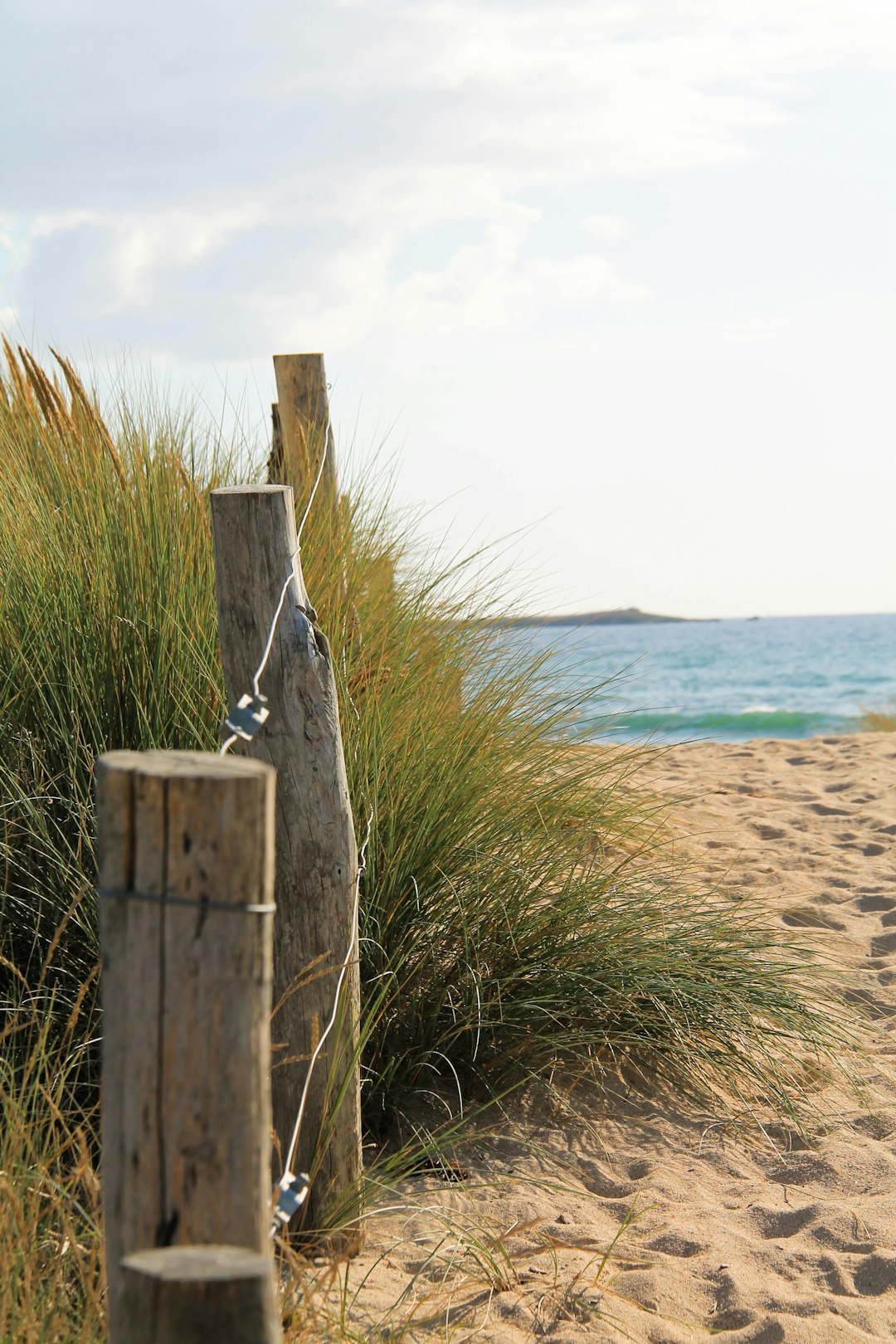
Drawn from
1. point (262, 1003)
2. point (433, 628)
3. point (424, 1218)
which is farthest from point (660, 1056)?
point (262, 1003)

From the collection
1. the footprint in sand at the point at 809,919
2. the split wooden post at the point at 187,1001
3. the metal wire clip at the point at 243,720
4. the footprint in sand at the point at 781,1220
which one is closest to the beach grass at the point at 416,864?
the footprint in sand at the point at 781,1220

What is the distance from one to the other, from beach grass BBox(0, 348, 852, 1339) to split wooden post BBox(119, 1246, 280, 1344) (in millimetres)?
1396

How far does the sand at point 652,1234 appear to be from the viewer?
2.21 metres

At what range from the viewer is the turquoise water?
13.0ft

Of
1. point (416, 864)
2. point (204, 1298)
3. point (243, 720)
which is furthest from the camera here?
point (416, 864)

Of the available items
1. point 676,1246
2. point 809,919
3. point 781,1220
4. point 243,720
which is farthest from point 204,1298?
point 809,919

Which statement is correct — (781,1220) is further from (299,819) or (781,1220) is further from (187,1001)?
(187,1001)

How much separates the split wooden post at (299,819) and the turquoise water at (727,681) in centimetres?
109

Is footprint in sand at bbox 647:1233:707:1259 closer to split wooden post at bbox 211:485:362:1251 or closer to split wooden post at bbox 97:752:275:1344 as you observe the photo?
split wooden post at bbox 211:485:362:1251

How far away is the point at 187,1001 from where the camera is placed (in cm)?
120

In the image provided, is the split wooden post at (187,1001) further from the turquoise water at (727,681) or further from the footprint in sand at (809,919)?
the footprint in sand at (809,919)

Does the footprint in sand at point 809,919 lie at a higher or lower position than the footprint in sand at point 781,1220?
higher

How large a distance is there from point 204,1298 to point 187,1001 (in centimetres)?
29

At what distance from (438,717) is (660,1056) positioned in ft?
3.91
